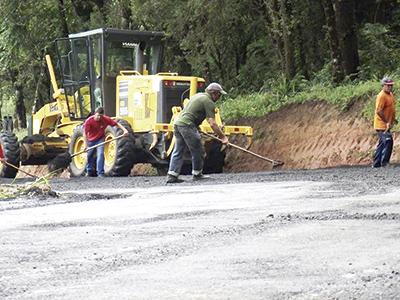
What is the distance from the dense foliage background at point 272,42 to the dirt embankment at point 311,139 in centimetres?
54

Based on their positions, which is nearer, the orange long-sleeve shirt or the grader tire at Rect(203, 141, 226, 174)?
the orange long-sleeve shirt

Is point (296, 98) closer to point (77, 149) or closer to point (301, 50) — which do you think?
point (301, 50)

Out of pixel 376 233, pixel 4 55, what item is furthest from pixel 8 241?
pixel 4 55

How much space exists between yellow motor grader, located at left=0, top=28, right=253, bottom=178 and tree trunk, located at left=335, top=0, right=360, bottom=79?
4.78m

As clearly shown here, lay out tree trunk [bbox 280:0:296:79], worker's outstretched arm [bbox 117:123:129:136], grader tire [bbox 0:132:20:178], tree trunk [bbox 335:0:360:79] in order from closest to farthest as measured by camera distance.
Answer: worker's outstretched arm [bbox 117:123:129:136], grader tire [bbox 0:132:20:178], tree trunk [bbox 335:0:360:79], tree trunk [bbox 280:0:296:79]

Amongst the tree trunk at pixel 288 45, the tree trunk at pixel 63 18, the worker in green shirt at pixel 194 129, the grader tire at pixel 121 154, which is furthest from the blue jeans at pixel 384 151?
the tree trunk at pixel 63 18

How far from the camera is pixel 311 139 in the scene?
24.3 metres

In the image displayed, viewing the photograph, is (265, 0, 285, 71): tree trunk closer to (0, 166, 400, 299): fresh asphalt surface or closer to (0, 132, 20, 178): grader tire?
(0, 132, 20, 178): grader tire

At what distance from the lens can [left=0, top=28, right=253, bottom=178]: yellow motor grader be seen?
72.8 ft

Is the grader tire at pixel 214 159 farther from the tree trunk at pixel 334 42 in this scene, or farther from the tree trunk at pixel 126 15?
the tree trunk at pixel 126 15

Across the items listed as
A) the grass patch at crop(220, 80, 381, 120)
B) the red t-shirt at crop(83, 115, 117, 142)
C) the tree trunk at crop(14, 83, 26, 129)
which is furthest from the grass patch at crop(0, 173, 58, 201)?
the tree trunk at crop(14, 83, 26, 129)

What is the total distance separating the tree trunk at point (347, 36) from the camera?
25.9 meters

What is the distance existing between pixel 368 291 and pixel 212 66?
27048 mm

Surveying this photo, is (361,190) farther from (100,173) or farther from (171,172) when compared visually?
(100,173)
